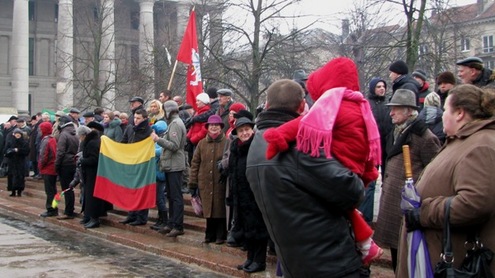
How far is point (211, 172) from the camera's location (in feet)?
33.4

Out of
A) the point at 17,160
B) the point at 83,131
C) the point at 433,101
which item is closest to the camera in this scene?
the point at 433,101

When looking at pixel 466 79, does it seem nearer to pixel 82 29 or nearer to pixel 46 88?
pixel 82 29

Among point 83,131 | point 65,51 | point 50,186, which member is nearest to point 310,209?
point 83,131

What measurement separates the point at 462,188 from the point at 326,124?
0.90m

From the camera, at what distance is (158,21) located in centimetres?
5950

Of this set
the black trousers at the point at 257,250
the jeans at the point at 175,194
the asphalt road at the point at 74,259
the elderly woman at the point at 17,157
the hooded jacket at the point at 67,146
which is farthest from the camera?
the elderly woman at the point at 17,157

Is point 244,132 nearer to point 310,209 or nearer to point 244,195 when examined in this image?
point 244,195

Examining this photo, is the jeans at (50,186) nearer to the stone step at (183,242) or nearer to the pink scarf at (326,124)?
the stone step at (183,242)

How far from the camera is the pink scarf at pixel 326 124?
3938 millimetres

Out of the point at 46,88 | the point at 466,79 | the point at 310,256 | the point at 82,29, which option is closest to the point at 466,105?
the point at 310,256

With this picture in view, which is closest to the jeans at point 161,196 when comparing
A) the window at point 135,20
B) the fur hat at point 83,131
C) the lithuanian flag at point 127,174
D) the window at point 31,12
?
the lithuanian flag at point 127,174

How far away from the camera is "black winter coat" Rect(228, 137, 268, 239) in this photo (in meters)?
8.41

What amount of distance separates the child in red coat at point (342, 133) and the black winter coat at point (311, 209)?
69mm

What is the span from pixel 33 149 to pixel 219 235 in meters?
13.6
